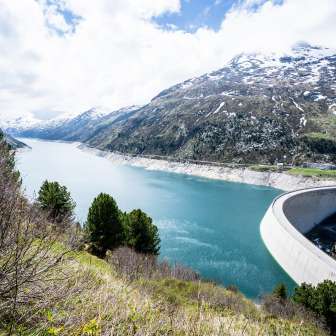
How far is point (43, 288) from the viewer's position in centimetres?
396

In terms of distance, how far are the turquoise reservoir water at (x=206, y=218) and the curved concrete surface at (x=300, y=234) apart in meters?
1.48

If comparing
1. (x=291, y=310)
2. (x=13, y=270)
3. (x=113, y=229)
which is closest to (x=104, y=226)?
(x=113, y=229)

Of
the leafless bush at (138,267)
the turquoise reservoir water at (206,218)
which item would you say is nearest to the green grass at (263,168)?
the turquoise reservoir water at (206,218)

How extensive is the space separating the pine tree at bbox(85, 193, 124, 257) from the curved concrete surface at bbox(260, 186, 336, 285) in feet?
64.6

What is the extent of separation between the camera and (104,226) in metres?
28.8

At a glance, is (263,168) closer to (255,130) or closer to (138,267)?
(255,130)

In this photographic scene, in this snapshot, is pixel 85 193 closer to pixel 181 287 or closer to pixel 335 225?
pixel 335 225

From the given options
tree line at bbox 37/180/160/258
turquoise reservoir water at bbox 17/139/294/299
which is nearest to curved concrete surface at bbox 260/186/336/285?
turquoise reservoir water at bbox 17/139/294/299

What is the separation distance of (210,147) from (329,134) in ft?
166

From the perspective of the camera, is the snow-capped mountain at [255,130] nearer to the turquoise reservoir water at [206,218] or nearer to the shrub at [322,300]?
the turquoise reservoir water at [206,218]

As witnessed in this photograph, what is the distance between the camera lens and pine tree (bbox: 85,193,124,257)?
2847cm

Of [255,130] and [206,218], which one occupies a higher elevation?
[255,130]

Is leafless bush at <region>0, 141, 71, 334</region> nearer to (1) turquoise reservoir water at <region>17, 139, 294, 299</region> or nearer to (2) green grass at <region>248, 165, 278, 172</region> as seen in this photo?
(1) turquoise reservoir water at <region>17, 139, 294, 299</region>

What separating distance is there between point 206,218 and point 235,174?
2283 inches
